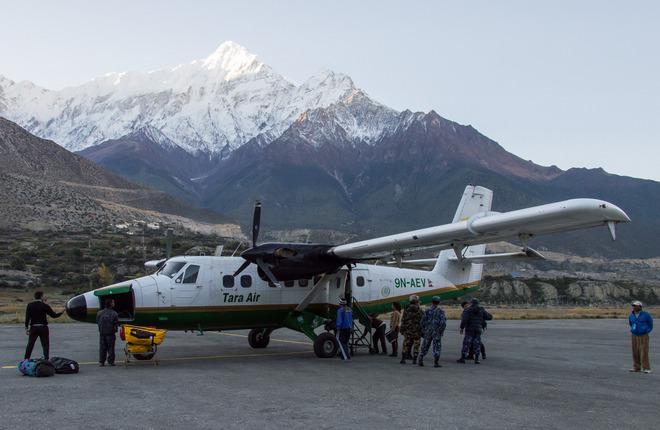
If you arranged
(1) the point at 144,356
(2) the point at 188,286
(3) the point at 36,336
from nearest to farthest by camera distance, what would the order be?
(3) the point at 36,336
(1) the point at 144,356
(2) the point at 188,286

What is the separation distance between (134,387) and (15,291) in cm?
5789

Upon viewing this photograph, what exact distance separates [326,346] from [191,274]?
459cm

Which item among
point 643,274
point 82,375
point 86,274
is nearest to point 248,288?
point 82,375

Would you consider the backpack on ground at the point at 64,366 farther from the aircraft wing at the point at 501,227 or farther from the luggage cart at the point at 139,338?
the aircraft wing at the point at 501,227

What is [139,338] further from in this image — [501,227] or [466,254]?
[466,254]

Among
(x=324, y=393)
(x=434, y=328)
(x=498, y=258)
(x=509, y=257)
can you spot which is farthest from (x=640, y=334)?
(x=324, y=393)

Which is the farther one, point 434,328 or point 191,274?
point 191,274

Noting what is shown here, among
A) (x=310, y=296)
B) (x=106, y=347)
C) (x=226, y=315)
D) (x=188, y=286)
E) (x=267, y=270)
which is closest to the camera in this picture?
(x=106, y=347)

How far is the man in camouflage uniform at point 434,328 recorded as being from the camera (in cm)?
1803

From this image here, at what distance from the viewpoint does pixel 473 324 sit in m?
19.1

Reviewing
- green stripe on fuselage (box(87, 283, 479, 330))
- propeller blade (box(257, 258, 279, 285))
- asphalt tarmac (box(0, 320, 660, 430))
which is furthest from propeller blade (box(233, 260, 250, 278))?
asphalt tarmac (box(0, 320, 660, 430))

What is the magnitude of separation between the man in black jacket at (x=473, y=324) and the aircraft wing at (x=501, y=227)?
1.70 meters

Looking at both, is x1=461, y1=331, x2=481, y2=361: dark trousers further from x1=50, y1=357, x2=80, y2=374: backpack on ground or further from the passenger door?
x1=50, y1=357, x2=80, y2=374: backpack on ground

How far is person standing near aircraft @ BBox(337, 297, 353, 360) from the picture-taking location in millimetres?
20016
